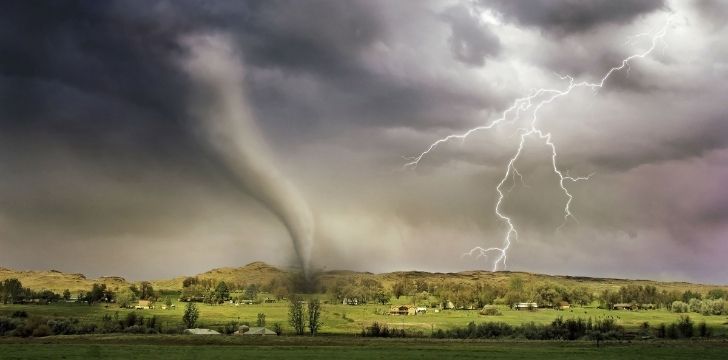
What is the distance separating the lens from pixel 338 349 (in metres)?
73.2

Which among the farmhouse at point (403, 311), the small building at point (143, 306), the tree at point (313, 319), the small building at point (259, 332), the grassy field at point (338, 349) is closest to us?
the grassy field at point (338, 349)

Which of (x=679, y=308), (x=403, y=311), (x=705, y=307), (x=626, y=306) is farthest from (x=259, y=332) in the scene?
(x=626, y=306)

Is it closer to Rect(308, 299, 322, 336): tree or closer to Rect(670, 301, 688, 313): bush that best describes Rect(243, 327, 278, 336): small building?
Rect(308, 299, 322, 336): tree

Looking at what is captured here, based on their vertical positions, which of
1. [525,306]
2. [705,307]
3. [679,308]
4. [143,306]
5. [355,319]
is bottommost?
[143,306]

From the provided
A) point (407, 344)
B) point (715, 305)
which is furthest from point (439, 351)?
point (715, 305)

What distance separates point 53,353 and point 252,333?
131 ft

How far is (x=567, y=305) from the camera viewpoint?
7761 inches

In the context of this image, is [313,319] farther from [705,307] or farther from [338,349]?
[705,307]

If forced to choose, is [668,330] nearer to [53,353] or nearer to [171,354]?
[171,354]

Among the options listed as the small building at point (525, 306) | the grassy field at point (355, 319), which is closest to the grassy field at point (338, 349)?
the grassy field at point (355, 319)

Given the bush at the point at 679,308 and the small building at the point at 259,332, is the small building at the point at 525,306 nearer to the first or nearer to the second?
the bush at the point at 679,308

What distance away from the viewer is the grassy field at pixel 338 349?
63.6 meters

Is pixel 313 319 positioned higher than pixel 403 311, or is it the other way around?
pixel 313 319

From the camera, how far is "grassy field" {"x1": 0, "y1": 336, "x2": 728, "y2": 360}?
6362cm
